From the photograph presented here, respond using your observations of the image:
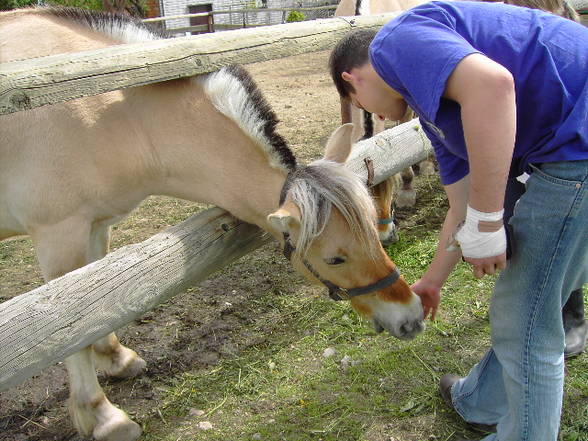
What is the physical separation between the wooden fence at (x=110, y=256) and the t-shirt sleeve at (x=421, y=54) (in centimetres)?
120

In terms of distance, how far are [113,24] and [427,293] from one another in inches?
83.6

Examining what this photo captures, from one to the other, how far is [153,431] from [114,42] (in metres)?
1.98

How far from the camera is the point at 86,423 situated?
263 centimetres

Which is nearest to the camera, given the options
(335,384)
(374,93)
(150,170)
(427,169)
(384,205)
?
(374,93)

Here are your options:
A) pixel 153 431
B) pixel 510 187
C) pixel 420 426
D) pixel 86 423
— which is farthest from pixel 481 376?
pixel 86 423

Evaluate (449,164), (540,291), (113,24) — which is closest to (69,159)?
(113,24)

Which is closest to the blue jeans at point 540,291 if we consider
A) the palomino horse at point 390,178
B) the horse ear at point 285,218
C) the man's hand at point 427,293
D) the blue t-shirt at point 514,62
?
the blue t-shirt at point 514,62

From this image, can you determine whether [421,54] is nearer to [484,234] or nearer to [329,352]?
[484,234]

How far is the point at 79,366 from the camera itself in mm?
2643

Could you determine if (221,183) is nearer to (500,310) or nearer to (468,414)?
(500,310)

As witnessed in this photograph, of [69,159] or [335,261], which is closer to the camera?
[335,261]

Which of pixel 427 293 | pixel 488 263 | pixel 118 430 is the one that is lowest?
pixel 118 430

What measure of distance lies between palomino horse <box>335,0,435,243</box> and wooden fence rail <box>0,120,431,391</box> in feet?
3.95

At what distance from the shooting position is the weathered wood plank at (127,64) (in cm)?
210
